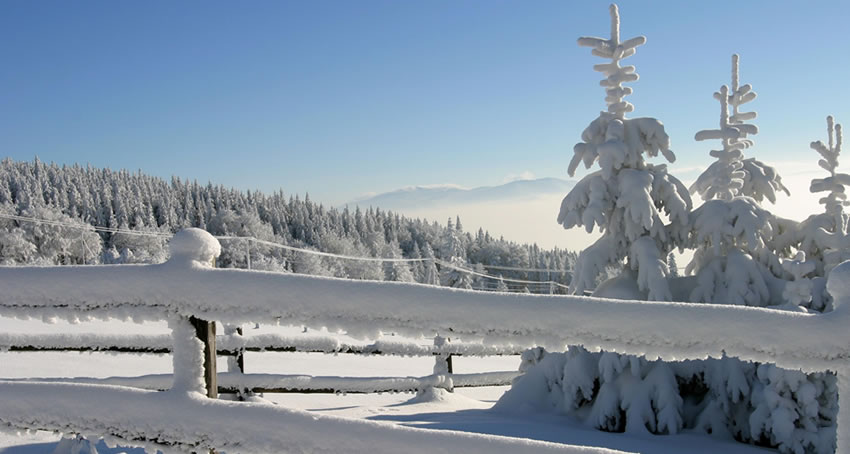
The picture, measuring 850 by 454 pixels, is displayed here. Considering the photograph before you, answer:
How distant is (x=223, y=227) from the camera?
3514 inches

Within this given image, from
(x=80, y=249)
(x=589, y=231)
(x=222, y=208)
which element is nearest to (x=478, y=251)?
(x=222, y=208)

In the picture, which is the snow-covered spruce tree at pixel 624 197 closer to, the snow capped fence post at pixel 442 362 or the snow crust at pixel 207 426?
the snow capped fence post at pixel 442 362

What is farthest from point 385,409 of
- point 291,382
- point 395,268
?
point 395,268

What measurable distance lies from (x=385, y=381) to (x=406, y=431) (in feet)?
15.7

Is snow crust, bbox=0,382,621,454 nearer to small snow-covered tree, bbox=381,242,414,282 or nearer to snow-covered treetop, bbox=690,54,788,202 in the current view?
snow-covered treetop, bbox=690,54,788,202

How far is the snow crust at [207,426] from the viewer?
1.56m

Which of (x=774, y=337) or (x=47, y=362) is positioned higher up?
(x=774, y=337)

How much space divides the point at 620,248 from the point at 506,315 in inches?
229

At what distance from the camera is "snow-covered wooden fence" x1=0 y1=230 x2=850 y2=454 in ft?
5.21

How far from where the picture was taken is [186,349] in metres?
1.69

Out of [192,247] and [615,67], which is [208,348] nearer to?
[192,247]

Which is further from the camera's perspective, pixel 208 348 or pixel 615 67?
pixel 615 67

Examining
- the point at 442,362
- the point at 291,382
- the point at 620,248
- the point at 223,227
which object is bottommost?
the point at 442,362

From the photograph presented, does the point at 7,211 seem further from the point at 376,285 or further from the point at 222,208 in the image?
the point at 376,285
